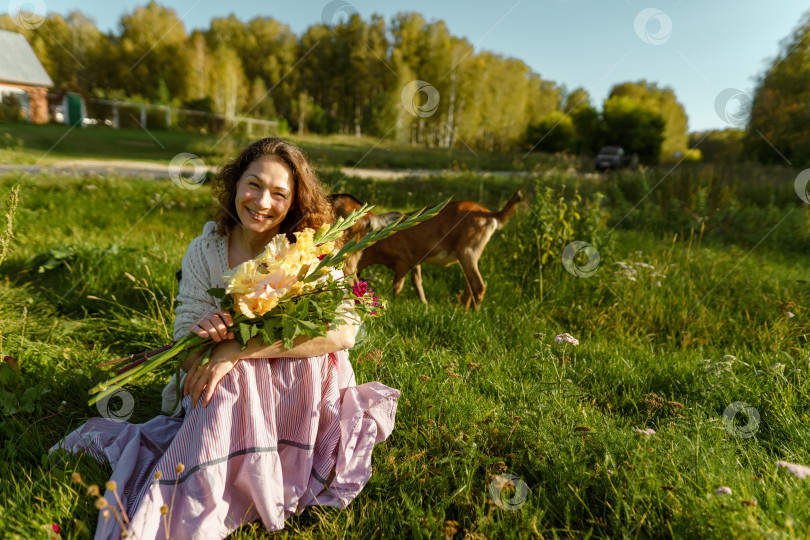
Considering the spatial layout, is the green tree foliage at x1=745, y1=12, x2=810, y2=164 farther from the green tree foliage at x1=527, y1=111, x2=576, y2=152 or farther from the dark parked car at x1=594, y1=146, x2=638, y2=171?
the green tree foliage at x1=527, y1=111, x2=576, y2=152

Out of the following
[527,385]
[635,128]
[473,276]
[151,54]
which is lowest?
[527,385]

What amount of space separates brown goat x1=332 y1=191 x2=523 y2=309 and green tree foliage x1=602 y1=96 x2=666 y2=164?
25.6 m

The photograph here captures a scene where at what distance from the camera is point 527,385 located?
2.70 metres

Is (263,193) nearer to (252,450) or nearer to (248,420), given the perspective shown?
(248,420)

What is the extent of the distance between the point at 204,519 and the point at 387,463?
78 cm

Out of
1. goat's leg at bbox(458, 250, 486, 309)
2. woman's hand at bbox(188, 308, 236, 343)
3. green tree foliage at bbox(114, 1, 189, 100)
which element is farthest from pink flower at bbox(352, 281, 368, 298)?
green tree foliage at bbox(114, 1, 189, 100)

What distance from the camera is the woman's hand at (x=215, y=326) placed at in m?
1.72

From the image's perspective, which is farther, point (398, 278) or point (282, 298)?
point (398, 278)

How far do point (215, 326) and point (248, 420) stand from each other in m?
0.42

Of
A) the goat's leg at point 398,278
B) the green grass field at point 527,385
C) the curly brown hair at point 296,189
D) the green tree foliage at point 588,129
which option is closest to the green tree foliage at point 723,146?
the green tree foliage at point 588,129

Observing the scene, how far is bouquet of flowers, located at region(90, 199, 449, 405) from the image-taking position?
64.6 inches

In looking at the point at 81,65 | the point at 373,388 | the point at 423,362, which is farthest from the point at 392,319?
the point at 81,65

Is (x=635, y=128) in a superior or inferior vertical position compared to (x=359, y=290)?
superior

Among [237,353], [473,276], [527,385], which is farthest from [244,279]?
[473,276]
